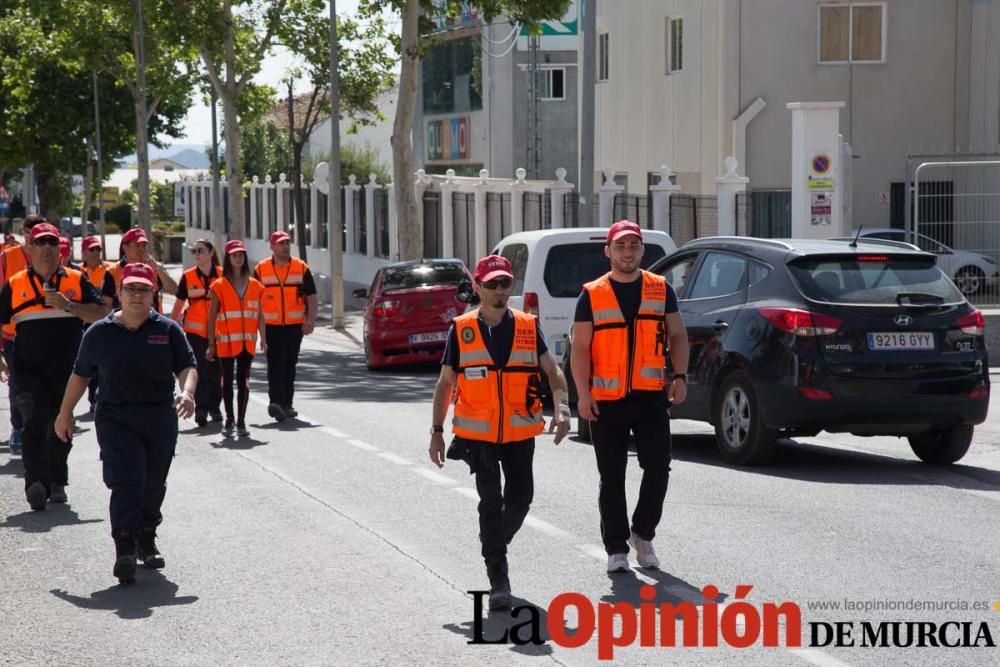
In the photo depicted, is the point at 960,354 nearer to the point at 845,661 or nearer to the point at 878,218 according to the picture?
the point at 845,661

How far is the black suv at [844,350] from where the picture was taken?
12008mm

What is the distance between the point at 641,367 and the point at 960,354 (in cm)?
429

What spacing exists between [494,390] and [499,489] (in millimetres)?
461

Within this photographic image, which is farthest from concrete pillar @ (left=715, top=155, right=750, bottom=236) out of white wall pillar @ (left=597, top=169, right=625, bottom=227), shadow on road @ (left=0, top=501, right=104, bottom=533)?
shadow on road @ (left=0, top=501, right=104, bottom=533)

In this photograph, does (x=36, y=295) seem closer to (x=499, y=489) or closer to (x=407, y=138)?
(x=499, y=489)

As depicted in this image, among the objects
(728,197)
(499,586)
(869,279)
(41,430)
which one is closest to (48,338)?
(41,430)

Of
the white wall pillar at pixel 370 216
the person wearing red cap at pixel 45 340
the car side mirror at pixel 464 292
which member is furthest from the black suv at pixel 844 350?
the white wall pillar at pixel 370 216

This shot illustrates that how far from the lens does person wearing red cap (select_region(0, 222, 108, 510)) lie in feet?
37.0

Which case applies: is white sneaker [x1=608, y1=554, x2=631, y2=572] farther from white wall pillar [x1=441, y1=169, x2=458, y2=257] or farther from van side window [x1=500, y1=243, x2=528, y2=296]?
white wall pillar [x1=441, y1=169, x2=458, y2=257]

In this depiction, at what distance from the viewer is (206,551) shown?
961 centimetres

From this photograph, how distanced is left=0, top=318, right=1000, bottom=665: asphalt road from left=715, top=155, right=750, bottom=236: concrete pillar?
12.2 m

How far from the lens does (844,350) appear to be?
12008 mm

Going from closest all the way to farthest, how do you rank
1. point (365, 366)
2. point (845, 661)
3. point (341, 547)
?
point (845, 661), point (341, 547), point (365, 366)

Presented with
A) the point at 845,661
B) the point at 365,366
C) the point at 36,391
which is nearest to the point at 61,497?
the point at 36,391
